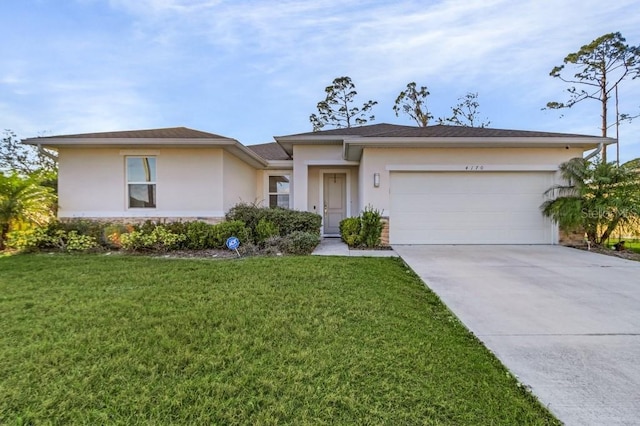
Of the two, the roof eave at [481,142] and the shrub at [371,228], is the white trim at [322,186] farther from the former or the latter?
the shrub at [371,228]

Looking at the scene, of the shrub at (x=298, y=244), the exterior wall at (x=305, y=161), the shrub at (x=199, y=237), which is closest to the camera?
the shrub at (x=298, y=244)

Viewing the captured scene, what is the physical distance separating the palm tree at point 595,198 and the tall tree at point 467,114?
17.8 metres

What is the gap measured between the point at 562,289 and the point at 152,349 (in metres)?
5.76

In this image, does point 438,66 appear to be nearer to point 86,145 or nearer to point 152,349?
point 86,145

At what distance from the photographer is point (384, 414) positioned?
2059mm

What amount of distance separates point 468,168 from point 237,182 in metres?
7.54

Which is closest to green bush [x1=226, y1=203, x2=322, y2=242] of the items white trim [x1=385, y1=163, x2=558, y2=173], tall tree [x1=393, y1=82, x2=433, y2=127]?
white trim [x1=385, y1=163, x2=558, y2=173]

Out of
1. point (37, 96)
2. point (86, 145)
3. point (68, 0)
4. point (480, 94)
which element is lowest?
point (86, 145)

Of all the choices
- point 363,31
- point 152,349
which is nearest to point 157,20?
point 363,31

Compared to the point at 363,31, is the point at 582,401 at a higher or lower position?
lower

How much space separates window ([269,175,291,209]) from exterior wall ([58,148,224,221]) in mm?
4067

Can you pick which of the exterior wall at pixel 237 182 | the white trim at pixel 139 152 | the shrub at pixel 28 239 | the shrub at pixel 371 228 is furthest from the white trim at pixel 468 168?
the shrub at pixel 28 239

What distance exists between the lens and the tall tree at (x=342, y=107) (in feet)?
86.8

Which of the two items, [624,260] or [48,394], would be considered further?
[624,260]
